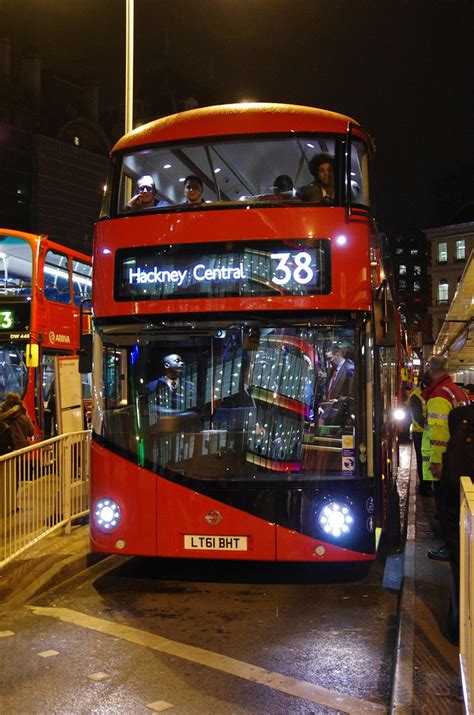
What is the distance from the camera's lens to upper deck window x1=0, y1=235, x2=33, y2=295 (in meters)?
14.1

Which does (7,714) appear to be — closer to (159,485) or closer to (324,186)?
(159,485)

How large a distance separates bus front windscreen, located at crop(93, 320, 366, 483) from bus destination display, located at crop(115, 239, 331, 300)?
297mm

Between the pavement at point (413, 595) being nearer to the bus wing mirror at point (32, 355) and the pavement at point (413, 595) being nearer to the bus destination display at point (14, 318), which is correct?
the bus wing mirror at point (32, 355)

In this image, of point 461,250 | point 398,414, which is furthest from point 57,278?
point 461,250

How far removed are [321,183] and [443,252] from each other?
242 ft

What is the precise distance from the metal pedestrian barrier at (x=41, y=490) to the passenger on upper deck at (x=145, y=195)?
277 centimetres

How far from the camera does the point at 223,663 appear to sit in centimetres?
517

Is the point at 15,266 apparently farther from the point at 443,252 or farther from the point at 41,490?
the point at 443,252

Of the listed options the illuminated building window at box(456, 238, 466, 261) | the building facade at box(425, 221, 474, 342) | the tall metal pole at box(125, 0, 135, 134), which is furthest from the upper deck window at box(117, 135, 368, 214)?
the illuminated building window at box(456, 238, 466, 261)

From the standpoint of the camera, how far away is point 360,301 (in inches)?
257

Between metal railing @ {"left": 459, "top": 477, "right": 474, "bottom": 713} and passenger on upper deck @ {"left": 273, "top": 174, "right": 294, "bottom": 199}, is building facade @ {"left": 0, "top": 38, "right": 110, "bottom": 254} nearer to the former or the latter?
passenger on upper deck @ {"left": 273, "top": 174, "right": 294, "bottom": 199}

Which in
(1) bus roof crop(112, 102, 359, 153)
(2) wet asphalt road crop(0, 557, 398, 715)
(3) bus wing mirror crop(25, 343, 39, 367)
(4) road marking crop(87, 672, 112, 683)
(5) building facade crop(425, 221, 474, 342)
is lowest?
(2) wet asphalt road crop(0, 557, 398, 715)

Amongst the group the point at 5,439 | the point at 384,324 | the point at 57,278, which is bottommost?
the point at 5,439

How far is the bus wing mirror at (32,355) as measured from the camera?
44.2ft
